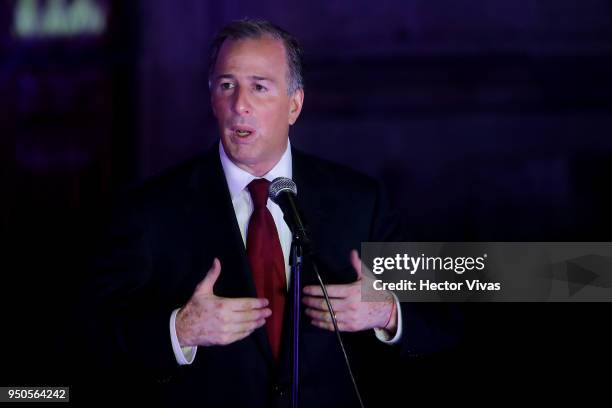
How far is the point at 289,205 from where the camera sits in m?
1.63

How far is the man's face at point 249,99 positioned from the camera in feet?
6.84

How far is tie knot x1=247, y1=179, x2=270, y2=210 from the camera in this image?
2.07 meters

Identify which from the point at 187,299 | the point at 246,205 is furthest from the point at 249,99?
the point at 187,299

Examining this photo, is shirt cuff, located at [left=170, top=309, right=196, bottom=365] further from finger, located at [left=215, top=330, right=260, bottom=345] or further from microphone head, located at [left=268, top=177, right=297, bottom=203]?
microphone head, located at [left=268, top=177, right=297, bottom=203]

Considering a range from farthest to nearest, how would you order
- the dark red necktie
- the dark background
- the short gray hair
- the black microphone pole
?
the dark background
the short gray hair
the dark red necktie
the black microphone pole

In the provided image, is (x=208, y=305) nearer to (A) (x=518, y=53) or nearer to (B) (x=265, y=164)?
(B) (x=265, y=164)

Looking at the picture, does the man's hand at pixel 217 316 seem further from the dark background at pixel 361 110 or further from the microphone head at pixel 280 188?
the dark background at pixel 361 110

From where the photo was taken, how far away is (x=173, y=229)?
206 cm

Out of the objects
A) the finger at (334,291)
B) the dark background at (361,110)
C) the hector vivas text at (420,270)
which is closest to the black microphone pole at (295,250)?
the finger at (334,291)

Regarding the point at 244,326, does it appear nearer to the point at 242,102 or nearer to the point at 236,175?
the point at 236,175

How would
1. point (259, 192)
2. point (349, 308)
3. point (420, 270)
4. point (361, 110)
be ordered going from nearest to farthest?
point (349, 308) → point (259, 192) → point (420, 270) → point (361, 110)

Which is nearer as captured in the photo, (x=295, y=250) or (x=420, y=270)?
(x=295, y=250)

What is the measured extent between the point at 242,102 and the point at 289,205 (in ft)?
1.88

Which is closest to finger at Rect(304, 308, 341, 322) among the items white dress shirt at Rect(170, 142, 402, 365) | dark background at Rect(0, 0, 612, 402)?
white dress shirt at Rect(170, 142, 402, 365)
